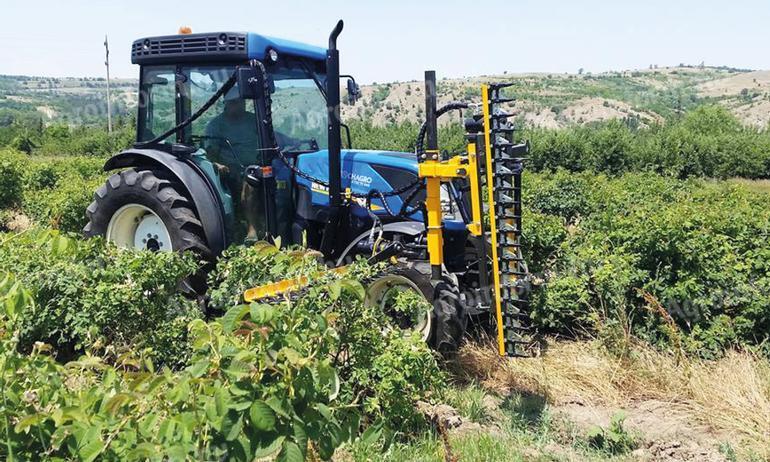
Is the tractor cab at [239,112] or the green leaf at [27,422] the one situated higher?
the tractor cab at [239,112]

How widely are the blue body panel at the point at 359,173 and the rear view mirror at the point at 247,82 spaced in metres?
0.85

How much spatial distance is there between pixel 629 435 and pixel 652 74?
618 ft

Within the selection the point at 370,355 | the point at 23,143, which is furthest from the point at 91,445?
the point at 23,143

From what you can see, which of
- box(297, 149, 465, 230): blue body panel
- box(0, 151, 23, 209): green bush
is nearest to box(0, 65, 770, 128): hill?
box(0, 151, 23, 209): green bush

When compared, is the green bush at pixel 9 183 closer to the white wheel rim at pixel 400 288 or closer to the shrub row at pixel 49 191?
the shrub row at pixel 49 191

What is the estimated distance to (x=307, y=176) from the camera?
6016 mm

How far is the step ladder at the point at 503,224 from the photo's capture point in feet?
15.1

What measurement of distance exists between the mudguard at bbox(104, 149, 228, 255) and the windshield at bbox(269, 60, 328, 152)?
2.43 feet

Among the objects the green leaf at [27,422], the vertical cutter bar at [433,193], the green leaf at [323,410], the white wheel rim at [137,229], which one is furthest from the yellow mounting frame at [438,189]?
the green leaf at [27,422]

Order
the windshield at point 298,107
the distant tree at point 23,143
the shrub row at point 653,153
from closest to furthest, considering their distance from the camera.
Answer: the windshield at point 298,107, the shrub row at point 653,153, the distant tree at point 23,143

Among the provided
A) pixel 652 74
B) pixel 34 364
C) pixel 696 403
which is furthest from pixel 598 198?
pixel 652 74

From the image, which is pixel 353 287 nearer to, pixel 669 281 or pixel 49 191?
pixel 669 281

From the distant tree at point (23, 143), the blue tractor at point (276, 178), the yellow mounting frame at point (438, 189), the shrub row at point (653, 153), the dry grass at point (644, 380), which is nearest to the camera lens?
the dry grass at point (644, 380)

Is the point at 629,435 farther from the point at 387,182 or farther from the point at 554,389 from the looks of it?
the point at 387,182
